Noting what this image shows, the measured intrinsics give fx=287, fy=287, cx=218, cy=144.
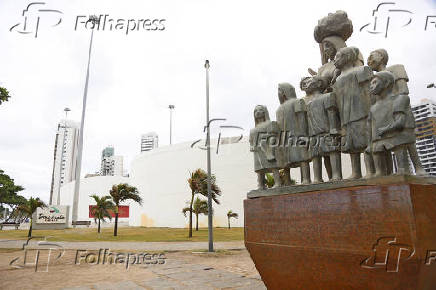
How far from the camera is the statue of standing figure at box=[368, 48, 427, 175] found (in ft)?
11.0

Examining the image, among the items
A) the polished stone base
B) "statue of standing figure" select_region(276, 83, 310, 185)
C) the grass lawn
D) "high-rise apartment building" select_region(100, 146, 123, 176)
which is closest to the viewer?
the polished stone base

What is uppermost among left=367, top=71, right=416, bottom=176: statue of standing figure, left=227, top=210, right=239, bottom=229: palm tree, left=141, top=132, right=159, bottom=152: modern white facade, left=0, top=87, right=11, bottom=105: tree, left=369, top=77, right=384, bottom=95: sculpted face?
left=141, top=132, right=159, bottom=152: modern white facade

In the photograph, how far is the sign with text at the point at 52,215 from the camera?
3288cm

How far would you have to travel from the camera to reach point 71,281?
285 inches

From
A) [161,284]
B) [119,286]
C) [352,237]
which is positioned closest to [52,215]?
[119,286]

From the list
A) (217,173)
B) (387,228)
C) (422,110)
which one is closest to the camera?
(387,228)

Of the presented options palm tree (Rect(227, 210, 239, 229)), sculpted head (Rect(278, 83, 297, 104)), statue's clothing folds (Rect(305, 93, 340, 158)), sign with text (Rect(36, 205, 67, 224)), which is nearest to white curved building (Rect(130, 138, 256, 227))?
palm tree (Rect(227, 210, 239, 229))

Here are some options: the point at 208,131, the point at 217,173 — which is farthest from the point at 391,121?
the point at 217,173

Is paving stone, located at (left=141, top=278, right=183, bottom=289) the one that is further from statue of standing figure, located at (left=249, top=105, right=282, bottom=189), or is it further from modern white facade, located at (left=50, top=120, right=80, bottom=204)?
modern white facade, located at (left=50, top=120, right=80, bottom=204)

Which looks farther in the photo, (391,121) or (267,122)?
(267,122)

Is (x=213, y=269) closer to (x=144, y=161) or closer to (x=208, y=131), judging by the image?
(x=208, y=131)

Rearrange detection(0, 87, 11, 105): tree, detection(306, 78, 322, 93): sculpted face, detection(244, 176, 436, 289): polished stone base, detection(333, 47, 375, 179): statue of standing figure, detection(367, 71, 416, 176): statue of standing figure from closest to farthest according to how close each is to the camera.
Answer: detection(244, 176, 436, 289): polished stone base
detection(367, 71, 416, 176): statue of standing figure
detection(333, 47, 375, 179): statue of standing figure
detection(306, 78, 322, 93): sculpted face
detection(0, 87, 11, 105): tree

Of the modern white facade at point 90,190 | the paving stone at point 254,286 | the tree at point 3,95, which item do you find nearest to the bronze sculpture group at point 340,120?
the paving stone at point 254,286

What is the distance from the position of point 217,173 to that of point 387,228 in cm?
3175
